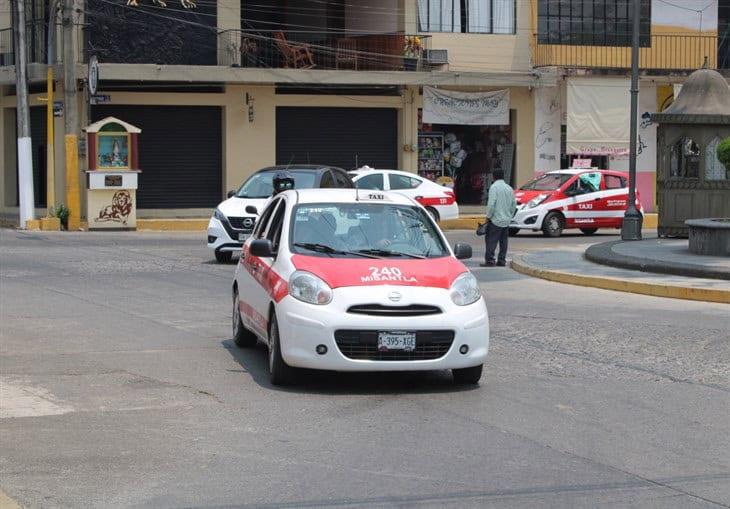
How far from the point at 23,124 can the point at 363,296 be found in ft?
77.9

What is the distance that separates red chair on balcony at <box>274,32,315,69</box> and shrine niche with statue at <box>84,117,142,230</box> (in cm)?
620

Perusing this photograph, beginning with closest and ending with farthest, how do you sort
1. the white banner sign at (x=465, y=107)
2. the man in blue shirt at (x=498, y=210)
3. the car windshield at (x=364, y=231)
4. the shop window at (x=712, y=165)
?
the car windshield at (x=364, y=231) → the man in blue shirt at (x=498, y=210) → the shop window at (x=712, y=165) → the white banner sign at (x=465, y=107)

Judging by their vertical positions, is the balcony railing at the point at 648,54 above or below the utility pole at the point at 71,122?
above

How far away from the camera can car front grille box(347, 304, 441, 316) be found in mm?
9648

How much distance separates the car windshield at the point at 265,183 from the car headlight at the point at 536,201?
9650 millimetres

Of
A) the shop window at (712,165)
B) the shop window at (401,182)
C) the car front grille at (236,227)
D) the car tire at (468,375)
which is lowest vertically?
the car tire at (468,375)

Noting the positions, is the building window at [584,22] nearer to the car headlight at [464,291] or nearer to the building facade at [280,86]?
the building facade at [280,86]

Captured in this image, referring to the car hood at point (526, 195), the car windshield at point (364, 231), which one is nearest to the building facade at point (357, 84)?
the car hood at point (526, 195)

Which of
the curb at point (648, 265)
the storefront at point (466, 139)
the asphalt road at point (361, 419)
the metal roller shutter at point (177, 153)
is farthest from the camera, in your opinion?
the storefront at point (466, 139)

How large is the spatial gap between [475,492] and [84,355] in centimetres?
595

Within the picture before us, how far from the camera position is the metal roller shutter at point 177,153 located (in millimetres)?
34594

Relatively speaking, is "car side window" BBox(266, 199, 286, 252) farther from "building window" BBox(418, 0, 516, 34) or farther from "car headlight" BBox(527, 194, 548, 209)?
"building window" BBox(418, 0, 516, 34)

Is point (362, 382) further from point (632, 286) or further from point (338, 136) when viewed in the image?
point (338, 136)

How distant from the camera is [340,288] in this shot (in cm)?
975
